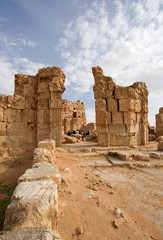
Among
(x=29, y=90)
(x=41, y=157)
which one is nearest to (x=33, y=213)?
(x=41, y=157)

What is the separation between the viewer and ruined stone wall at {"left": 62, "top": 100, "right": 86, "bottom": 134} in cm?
1984

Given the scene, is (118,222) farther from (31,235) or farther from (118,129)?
(118,129)

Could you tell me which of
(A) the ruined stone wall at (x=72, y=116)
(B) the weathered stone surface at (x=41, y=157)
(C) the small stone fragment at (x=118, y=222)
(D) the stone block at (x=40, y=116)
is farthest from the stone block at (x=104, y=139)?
(A) the ruined stone wall at (x=72, y=116)

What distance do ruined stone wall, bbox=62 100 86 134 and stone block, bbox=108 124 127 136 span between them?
12.5 metres

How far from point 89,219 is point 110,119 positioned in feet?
20.4

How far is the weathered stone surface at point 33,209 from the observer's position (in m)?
1.37

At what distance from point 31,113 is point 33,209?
6.63 meters

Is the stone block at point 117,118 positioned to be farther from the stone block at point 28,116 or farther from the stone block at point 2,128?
the stone block at point 2,128

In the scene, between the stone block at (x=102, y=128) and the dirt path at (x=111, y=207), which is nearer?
the dirt path at (x=111, y=207)

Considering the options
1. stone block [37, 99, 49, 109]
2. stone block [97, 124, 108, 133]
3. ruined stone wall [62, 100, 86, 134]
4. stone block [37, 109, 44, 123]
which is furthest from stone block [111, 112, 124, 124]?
ruined stone wall [62, 100, 86, 134]

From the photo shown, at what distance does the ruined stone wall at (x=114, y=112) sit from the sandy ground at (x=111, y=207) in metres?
3.92

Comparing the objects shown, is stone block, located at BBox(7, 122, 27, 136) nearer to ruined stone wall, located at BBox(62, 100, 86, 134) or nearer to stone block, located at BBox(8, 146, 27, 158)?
stone block, located at BBox(8, 146, 27, 158)

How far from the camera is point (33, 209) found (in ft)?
4.69

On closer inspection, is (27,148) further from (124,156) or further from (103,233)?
(103,233)
